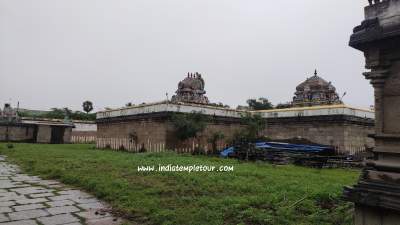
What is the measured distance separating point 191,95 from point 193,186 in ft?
79.8

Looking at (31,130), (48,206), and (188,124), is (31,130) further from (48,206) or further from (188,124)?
(48,206)

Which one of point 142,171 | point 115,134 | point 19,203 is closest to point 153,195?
point 19,203

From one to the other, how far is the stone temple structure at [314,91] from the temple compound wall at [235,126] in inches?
378

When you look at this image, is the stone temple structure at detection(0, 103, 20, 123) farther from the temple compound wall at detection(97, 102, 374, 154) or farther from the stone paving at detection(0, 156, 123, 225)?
the stone paving at detection(0, 156, 123, 225)

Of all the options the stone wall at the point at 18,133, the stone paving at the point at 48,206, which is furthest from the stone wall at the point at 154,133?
the stone wall at the point at 18,133

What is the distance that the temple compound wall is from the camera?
1603 cm

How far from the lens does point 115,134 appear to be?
70.4 ft

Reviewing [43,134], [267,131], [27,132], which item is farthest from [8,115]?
[267,131]

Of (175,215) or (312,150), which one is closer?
(175,215)

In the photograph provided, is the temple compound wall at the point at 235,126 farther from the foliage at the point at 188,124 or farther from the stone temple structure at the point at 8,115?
the stone temple structure at the point at 8,115

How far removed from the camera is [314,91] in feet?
94.4

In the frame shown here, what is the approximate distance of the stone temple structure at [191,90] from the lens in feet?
101

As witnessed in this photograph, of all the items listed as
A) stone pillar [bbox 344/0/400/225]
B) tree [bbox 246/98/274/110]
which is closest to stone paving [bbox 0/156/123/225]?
stone pillar [bbox 344/0/400/225]

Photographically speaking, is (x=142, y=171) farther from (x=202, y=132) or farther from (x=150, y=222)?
(x=202, y=132)
